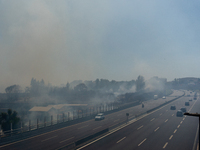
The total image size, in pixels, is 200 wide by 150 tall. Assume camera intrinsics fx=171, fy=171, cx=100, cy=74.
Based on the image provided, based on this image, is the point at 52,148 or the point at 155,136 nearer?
the point at 52,148

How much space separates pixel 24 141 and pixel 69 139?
6.46 meters

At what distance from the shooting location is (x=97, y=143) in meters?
23.6

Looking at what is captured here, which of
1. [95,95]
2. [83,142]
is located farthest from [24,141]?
[95,95]

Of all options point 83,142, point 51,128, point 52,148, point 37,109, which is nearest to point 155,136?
point 83,142

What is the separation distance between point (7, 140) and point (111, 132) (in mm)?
16285

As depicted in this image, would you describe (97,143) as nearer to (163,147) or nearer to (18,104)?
(163,147)

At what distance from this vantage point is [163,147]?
2183cm

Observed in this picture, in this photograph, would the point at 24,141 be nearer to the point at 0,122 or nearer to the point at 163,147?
the point at 0,122

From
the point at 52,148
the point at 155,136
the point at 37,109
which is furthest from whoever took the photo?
the point at 37,109

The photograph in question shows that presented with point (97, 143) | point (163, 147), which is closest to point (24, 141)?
point (97, 143)

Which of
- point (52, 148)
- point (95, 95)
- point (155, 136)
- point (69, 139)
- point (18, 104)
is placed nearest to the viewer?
point (52, 148)

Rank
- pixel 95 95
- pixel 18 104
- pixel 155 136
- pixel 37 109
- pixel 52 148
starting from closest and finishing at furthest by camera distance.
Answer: pixel 52 148, pixel 155 136, pixel 37 109, pixel 18 104, pixel 95 95

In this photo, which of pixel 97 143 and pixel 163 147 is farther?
pixel 97 143

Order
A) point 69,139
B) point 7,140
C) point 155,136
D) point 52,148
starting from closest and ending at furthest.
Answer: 1. point 52,148
2. point 7,140
3. point 69,139
4. point 155,136
